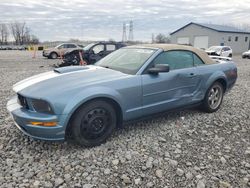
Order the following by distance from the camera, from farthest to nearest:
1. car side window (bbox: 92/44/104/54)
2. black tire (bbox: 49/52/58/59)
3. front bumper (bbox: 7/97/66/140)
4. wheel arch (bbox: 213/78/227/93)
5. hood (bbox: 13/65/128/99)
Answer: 1. black tire (bbox: 49/52/58/59)
2. car side window (bbox: 92/44/104/54)
3. wheel arch (bbox: 213/78/227/93)
4. hood (bbox: 13/65/128/99)
5. front bumper (bbox: 7/97/66/140)

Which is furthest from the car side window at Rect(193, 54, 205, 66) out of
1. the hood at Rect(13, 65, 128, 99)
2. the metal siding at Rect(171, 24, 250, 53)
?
the metal siding at Rect(171, 24, 250, 53)

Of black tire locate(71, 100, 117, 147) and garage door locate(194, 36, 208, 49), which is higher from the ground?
garage door locate(194, 36, 208, 49)

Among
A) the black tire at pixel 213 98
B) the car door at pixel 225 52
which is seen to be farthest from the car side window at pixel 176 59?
the car door at pixel 225 52

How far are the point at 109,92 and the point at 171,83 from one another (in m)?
1.25

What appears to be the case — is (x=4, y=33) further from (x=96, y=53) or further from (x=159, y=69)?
(x=159, y=69)

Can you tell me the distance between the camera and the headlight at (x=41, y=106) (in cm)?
302

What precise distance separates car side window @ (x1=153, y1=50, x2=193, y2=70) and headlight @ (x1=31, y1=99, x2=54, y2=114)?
6.15ft

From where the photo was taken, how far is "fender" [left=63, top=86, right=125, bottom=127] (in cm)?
306

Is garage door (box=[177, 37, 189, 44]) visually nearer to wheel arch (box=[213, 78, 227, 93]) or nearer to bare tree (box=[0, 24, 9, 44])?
wheel arch (box=[213, 78, 227, 93])

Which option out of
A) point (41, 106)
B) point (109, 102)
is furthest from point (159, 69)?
point (41, 106)

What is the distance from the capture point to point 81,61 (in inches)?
484

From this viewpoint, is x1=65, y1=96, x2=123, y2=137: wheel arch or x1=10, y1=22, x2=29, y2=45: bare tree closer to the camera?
x1=65, y1=96, x2=123, y2=137: wheel arch

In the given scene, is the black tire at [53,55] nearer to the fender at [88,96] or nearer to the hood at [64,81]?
the hood at [64,81]

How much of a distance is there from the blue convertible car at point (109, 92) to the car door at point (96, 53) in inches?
324
